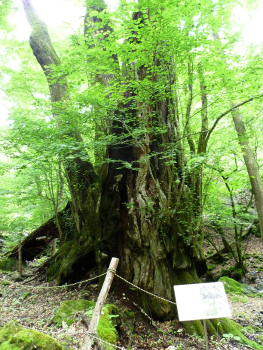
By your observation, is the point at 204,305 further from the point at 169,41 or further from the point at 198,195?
the point at 169,41

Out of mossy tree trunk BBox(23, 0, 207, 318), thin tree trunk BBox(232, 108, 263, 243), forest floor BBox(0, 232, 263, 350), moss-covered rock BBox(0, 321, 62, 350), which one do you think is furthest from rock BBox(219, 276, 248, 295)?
Answer: moss-covered rock BBox(0, 321, 62, 350)

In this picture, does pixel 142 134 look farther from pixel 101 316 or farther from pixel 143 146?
pixel 101 316

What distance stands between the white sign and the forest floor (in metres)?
1.32

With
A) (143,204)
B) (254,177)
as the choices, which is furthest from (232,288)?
(143,204)

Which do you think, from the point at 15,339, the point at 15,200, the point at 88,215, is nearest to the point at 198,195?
the point at 88,215

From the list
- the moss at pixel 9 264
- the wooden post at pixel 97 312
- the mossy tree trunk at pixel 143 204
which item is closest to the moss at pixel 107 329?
the wooden post at pixel 97 312

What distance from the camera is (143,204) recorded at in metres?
5.19

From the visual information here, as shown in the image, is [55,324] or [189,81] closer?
[55,324]

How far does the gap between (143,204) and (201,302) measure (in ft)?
8.34

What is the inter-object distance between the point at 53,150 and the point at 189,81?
2.95m

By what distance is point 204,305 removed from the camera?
2947 mm

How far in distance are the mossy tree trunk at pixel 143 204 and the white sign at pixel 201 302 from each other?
1721mm

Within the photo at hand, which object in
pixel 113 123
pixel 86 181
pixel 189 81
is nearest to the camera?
pixel 189 81

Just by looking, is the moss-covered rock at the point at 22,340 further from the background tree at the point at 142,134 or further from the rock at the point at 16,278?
the rock at the point at 16,278
